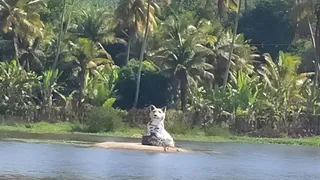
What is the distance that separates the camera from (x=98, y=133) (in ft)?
190

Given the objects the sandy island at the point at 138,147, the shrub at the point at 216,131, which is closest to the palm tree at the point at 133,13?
the shrub at the point at 216,131

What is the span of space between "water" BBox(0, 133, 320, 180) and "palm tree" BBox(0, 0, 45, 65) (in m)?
22.3

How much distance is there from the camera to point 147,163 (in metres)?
37.0

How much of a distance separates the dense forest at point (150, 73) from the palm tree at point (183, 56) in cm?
8

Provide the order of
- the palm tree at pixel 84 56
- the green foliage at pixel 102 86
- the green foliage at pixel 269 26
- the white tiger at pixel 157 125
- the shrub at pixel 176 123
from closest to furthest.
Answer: the white tiger at pixel 157 125 → the shrub at pixel 176 123 → the green foliage at pixel 102 86 → the palm tree at pixel 84 56 → the green foliage at pixel 269 26

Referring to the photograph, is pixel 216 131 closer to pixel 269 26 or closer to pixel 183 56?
pixel 183 56

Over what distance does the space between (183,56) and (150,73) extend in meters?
7.62

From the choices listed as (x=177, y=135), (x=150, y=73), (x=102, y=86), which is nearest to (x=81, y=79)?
(x=102, y=86)

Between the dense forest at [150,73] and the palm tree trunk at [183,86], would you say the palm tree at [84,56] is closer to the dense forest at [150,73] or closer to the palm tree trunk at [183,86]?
the dense forest at [150,73]

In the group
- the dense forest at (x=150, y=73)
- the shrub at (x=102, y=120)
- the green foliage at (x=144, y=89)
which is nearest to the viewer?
the shrub at (x=102, y=120)

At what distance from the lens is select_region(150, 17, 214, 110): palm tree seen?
64.5 meters

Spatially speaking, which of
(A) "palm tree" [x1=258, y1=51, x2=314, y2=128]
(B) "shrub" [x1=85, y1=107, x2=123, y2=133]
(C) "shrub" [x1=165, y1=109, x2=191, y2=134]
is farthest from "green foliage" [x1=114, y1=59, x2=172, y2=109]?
(B) "shrub" [x1=85, y1=107, x2=123, y2=133]

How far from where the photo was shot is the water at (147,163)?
31.6 metres

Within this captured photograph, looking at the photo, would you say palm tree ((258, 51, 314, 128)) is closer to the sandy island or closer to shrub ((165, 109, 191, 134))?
shrub ((165, 109, 191, 134))
